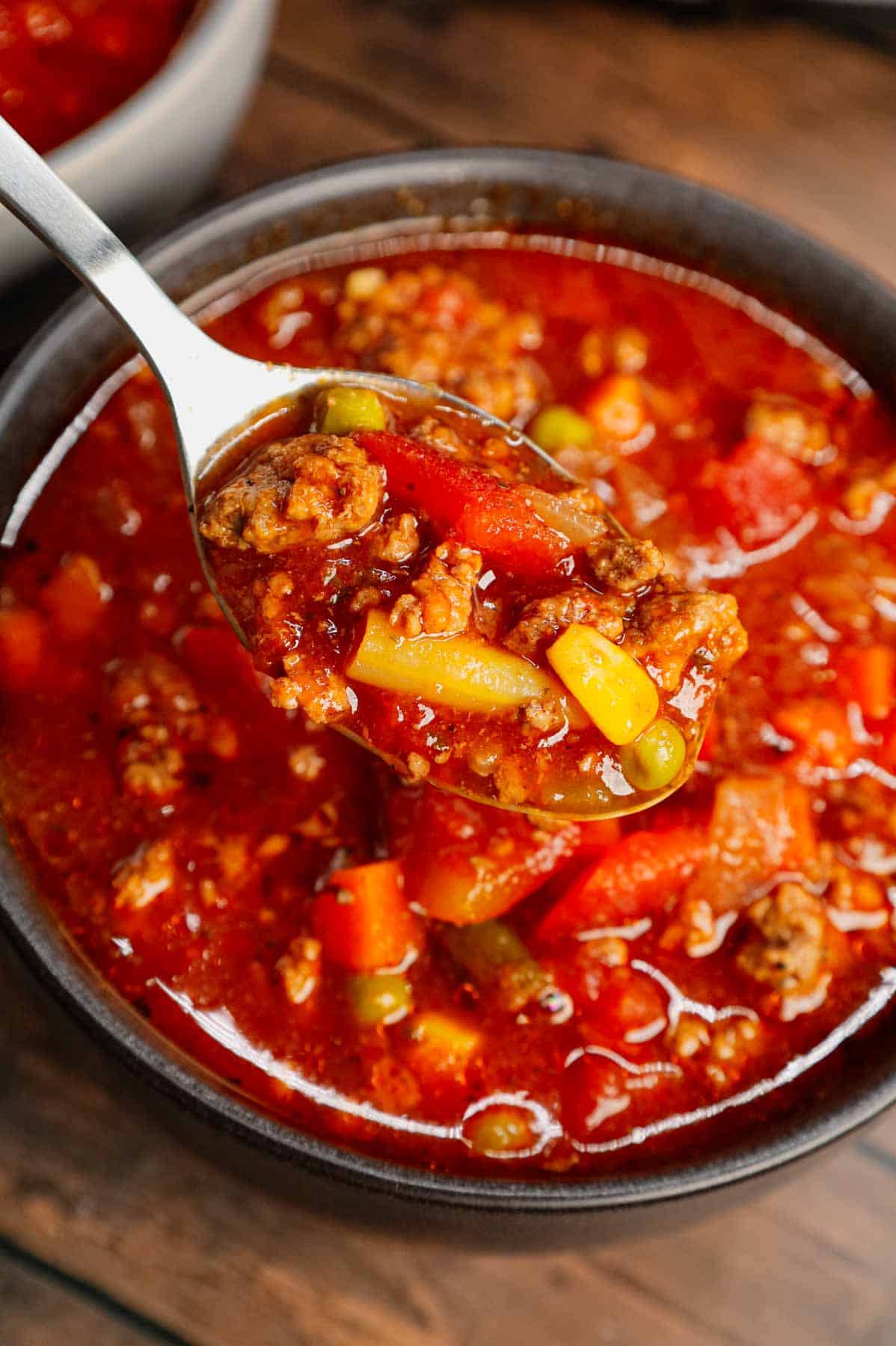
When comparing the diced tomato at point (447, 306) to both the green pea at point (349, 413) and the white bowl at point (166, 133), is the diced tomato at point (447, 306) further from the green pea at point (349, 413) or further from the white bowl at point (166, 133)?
the green pea at point (349, 413)

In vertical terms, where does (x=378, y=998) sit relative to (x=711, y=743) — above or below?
below

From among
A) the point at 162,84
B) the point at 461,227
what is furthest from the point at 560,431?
the point at 162,84

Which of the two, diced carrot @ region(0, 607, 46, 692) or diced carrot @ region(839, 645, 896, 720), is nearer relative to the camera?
diced carrot @ region(0, 607, 46, 692)

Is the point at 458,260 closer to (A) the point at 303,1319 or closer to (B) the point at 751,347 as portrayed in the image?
(B) the point at 751,347

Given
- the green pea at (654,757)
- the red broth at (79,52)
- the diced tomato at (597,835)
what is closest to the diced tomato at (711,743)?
the diced tomato at (597,835)

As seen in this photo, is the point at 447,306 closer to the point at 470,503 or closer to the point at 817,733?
the point at 470,503

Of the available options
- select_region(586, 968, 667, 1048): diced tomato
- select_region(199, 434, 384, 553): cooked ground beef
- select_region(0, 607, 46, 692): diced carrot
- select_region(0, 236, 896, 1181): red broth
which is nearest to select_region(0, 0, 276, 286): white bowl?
select_region(0, 236, 896, 1181): red broth

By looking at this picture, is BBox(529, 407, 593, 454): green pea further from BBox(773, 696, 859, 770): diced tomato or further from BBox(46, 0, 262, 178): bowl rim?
BBox(46, 0, 262, 178): bowl rim
